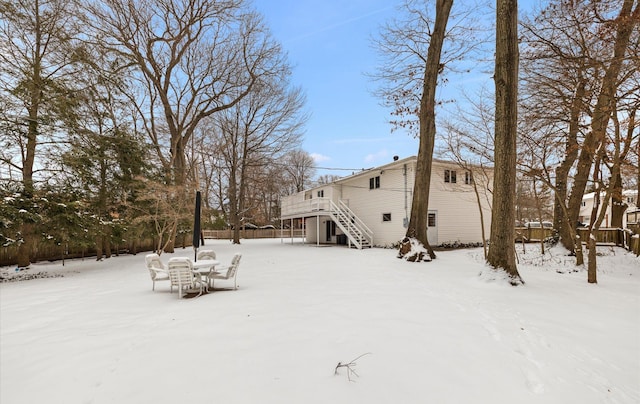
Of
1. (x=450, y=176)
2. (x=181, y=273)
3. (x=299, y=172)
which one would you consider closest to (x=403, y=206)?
(x=450, y=176)

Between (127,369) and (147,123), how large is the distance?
1953cm

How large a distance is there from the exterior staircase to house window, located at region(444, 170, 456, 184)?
544 centimetres

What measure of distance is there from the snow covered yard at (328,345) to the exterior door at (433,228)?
10708 mm

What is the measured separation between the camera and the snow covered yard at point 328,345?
2.62 m

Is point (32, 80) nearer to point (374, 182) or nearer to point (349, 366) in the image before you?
point (349, 366)

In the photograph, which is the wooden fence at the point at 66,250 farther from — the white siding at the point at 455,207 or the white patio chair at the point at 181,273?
the white siding at the point at 455,207

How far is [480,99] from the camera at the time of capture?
12.3m

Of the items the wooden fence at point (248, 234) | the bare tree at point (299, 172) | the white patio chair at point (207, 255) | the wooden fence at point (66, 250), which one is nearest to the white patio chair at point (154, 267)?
the white patio chair at point (207, 255)

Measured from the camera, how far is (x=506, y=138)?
7000 mm

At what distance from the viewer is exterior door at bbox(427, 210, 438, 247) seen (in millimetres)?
17516

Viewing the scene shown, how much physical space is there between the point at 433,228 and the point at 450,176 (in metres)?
3.36

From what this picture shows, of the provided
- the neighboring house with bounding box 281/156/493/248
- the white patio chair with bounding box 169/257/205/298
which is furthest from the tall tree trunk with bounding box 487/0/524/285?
the neighboring house with bounding box 281/156/493/248

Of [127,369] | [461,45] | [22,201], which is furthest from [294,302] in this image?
[461,45]

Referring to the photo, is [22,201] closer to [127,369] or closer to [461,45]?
[127,369]
